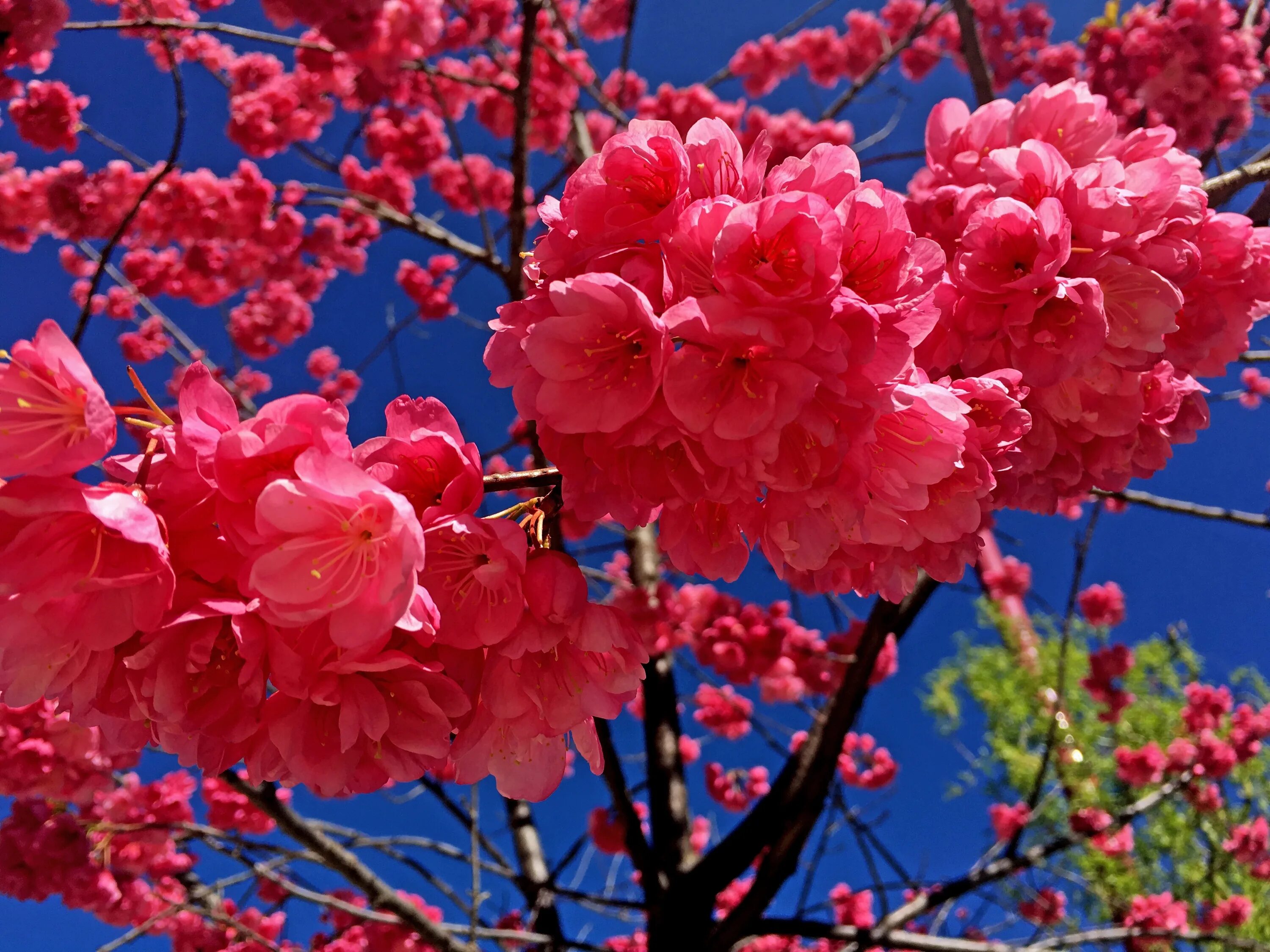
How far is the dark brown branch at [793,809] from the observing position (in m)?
2.44

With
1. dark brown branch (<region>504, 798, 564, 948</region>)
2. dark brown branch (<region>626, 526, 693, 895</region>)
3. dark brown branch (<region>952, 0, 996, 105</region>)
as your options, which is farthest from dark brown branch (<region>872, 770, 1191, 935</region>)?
dark brown branch (<region>952, 0, 996, 105</region>)

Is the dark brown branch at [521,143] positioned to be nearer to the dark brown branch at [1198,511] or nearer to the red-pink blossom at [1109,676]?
the dark brown branch at [1198,511]

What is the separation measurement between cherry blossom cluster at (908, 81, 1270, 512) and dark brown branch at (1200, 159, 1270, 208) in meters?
0.23

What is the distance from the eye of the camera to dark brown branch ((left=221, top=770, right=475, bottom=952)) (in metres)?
2.14

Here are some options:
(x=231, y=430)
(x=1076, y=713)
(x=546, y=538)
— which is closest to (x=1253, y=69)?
(x=546, y=538)

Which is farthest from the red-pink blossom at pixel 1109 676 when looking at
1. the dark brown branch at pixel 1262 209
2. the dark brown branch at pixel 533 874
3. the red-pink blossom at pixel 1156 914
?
the dark brown branch at pixel 1262 209

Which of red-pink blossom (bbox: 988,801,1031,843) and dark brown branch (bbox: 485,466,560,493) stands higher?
red-pink blossom (bbox: 988,801,1031,843)

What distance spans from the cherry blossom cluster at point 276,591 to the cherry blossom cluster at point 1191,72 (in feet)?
12.3

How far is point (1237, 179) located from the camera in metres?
1.38

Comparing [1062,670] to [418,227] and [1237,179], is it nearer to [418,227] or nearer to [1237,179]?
[1237,179]

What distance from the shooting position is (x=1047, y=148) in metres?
1.05

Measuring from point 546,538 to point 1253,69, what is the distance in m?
4.14

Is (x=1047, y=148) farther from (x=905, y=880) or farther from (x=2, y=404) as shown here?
(x=905, y=880)

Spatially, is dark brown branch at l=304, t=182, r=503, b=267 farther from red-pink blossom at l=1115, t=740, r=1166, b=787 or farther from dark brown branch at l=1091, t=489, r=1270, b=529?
red-pink blossom at l=1115, t=740, r=1166, b=787
